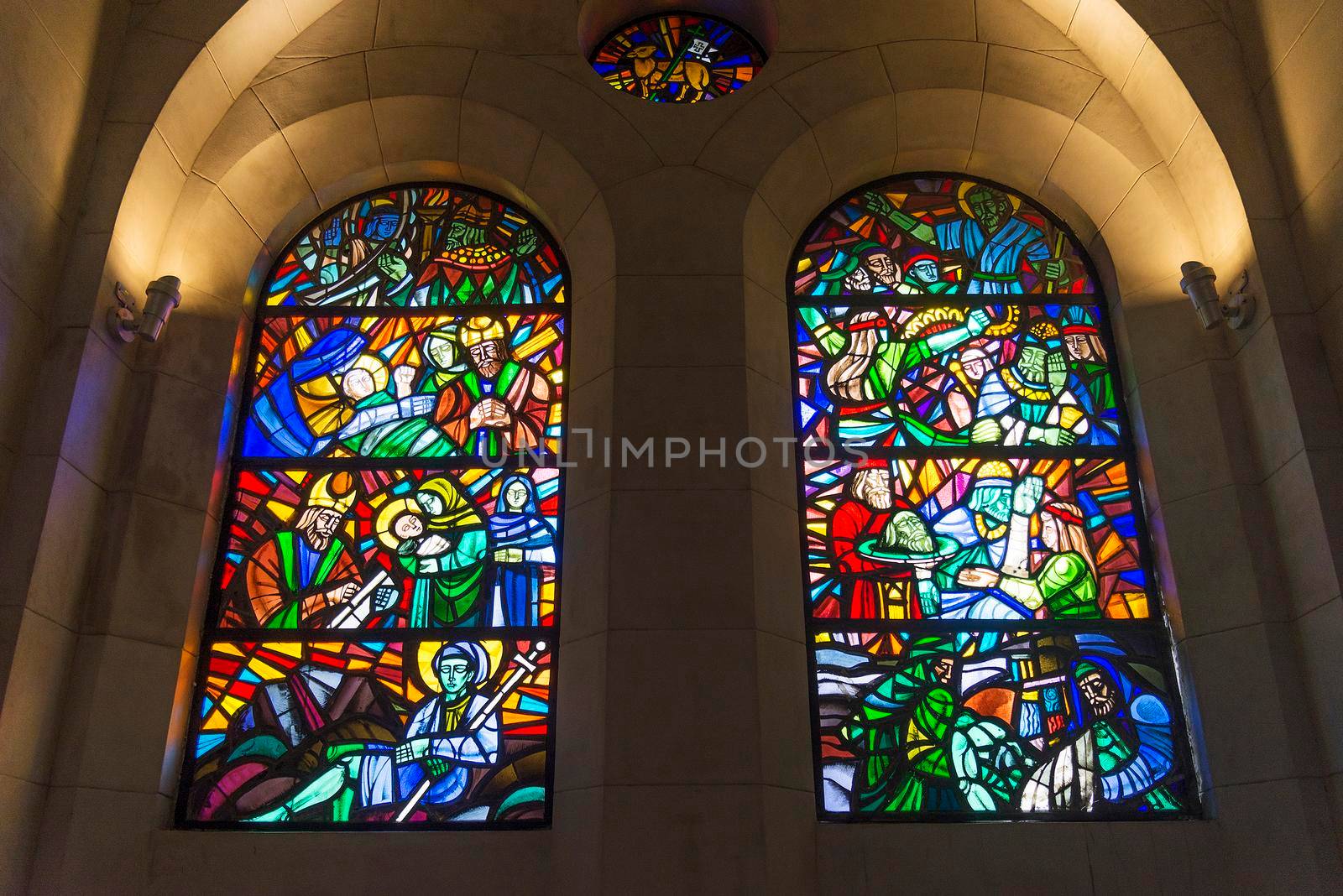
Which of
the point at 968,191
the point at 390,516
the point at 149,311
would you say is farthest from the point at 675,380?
the point at 149,311

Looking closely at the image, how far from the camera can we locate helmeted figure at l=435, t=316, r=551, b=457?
509 cm

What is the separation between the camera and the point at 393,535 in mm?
4891

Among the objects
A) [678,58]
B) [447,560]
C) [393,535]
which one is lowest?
[447,560]

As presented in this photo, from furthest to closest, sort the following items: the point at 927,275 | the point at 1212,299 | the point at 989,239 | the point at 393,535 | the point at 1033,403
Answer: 1. the point at 989,239
2. the point at 927,275
3. the point at 1033,403
4. the point at 393,535
5. the point at 1212,299

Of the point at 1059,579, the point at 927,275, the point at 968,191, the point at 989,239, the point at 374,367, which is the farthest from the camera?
the point at 968,191

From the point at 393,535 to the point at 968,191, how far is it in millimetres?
3306

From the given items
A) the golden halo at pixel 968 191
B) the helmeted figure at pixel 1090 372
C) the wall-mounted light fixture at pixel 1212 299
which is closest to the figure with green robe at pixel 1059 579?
the helmeted figure at pixel 1090 372

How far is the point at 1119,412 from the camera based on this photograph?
5113 mm

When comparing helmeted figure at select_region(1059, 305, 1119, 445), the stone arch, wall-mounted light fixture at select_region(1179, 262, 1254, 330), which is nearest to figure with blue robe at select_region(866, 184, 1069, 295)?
the stone arch

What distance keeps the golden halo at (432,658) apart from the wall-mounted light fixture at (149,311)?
1729mm

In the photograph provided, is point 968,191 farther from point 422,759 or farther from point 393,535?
point 422,759

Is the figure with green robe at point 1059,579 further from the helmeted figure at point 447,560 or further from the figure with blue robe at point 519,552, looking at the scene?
the helmeted figure at point 447,560

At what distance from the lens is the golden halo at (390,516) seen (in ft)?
16.0

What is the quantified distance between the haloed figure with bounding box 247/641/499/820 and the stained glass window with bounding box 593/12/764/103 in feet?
9.99
